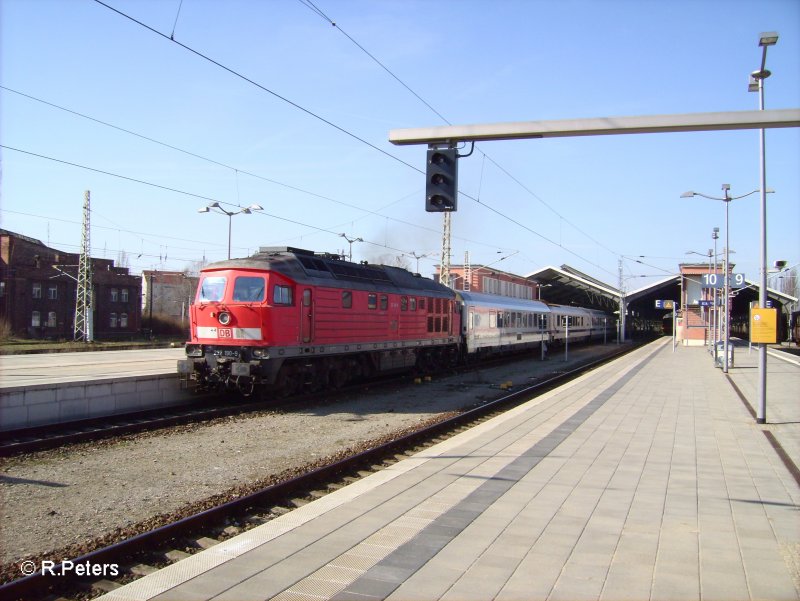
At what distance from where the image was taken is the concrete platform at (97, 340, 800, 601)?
4.56m

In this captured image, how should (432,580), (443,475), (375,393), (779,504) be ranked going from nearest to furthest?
(432,580) < (779,504) < (443,475) < (375,393)

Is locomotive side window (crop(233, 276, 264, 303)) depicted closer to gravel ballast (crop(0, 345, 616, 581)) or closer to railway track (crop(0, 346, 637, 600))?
gravel ballast (crop(0, 345, 616, 581))

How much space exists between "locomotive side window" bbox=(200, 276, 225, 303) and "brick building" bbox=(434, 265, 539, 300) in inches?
1812

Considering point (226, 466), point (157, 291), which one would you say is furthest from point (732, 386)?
point (157, 291)

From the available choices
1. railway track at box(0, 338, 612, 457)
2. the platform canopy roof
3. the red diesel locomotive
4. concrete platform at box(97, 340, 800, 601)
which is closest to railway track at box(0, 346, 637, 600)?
concrete platform at box(97, 340, 800, 601)

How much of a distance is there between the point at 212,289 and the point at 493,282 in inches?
2349

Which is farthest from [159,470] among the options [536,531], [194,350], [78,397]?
[194,350]

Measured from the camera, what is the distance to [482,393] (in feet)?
62.1

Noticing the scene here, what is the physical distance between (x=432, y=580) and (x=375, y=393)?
13540 mm

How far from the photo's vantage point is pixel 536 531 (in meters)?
5.75

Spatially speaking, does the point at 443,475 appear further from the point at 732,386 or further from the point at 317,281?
the point at 732,386

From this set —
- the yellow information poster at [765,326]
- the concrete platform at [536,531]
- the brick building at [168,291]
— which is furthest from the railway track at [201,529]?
the brick building at [168,291]

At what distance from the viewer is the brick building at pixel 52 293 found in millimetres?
52781

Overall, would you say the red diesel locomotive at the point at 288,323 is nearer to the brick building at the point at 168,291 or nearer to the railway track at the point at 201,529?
the railway track at the point at 201,529
